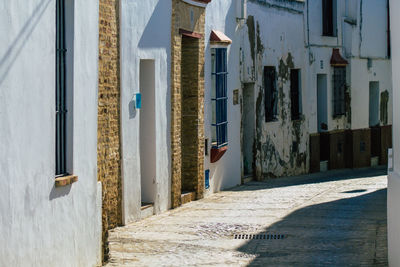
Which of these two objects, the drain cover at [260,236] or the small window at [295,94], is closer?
the drain cover at [260,236]

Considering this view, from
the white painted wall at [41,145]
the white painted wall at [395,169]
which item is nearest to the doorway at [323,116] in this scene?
the white painted wall at [395,169]

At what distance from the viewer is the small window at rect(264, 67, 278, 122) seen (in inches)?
796

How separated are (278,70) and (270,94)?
0.66 meters

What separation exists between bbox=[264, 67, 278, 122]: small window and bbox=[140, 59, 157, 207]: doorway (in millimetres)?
6619

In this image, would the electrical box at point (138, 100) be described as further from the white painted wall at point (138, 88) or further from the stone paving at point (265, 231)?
the stone paving at point (265, 231)

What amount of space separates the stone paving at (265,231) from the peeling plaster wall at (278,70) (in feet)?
9.12

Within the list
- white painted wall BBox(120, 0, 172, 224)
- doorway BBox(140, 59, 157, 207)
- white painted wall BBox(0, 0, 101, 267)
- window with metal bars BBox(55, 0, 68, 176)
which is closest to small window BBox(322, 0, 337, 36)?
white painted wall BBox(120, 0, 172, 224)

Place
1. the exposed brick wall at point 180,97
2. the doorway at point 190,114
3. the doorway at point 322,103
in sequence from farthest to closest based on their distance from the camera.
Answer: the doorway at point 322,103, the doorway at point 190,114, the exposed brick wall at point 180,97

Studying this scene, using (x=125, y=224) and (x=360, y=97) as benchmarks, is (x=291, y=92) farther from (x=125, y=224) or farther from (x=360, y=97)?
(x=125, y=224)

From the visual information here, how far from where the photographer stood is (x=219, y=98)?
16906 millimetres

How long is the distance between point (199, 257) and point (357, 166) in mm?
15757

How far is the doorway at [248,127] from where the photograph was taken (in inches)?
755

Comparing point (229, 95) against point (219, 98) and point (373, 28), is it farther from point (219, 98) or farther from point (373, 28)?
point (373, 28)

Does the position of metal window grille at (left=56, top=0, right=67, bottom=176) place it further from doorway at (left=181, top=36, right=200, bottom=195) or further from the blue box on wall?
the blue box on wall
